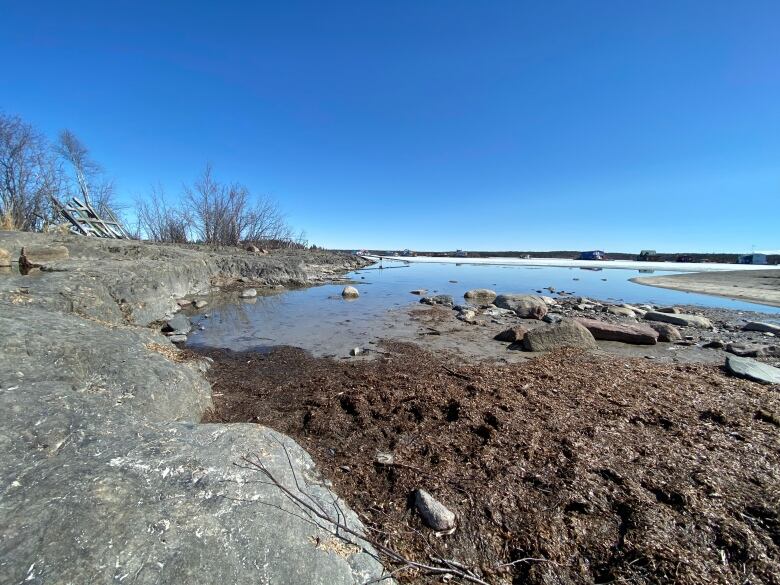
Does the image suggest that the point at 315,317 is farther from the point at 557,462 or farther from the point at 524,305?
the point at 557,462

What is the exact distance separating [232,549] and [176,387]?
2256 mm

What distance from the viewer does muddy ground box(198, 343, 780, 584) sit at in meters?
1.94

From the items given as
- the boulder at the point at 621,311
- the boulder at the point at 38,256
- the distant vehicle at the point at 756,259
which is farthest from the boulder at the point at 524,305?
the distant vehicle at the point at 756,259

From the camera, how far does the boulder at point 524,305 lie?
1033cm

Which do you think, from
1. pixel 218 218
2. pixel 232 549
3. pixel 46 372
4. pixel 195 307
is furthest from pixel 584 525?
pixel 218 218

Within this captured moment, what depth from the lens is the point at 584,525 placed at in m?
2.13

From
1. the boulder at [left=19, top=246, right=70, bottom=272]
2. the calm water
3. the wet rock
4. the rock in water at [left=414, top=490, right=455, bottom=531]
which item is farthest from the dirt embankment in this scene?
the boulder at [left=19, top=246, right=70, bottom=272]

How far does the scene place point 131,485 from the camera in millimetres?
1653

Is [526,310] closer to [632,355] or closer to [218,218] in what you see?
[632,355]

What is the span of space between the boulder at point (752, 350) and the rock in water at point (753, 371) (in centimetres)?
184

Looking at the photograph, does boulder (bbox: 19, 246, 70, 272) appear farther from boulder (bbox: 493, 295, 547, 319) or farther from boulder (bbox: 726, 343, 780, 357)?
boulder (bbox: 726, 343, 780, 357)

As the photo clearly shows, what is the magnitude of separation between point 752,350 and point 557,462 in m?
6.66

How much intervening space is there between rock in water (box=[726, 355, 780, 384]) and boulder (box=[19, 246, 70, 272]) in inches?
481

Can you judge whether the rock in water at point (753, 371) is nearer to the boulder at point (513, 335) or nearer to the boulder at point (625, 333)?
the boulder at point (625, 333)
